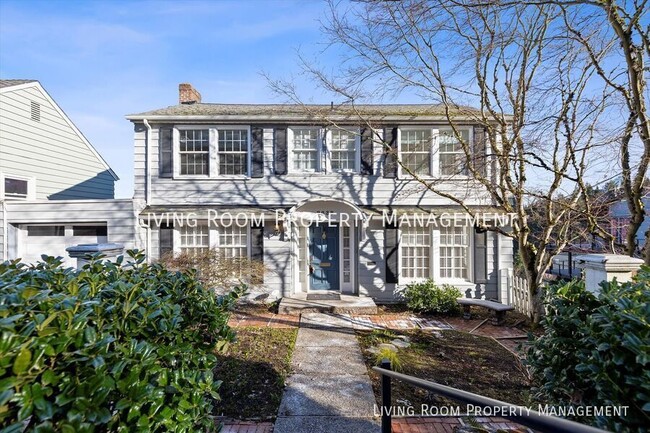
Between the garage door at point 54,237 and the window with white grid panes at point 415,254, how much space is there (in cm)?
918

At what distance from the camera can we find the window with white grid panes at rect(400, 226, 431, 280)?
32.0 ft

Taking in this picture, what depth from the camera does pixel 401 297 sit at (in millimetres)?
9477

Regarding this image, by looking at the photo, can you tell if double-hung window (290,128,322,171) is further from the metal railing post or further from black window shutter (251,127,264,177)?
the metal railing post

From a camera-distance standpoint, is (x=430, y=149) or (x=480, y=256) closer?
(x=480, y=256)

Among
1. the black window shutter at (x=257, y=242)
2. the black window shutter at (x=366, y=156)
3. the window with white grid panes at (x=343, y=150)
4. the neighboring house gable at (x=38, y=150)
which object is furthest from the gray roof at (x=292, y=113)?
the neighboring house gable at (x=38, y=150)

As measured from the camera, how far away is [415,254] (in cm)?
978

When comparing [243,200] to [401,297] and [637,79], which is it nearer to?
[401,297]

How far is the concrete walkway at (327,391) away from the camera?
3577 mm

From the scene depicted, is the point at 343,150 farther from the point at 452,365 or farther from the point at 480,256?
the point at 452,365

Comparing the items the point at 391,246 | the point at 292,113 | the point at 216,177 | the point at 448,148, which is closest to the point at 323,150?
the point at 292,113

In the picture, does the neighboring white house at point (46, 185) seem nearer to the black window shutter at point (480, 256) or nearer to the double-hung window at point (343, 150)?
the double-hung window at point (343, 150)

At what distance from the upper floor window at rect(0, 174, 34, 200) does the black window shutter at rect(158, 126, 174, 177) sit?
18.8 feet

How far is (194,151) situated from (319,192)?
162 inches

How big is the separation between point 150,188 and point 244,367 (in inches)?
275
